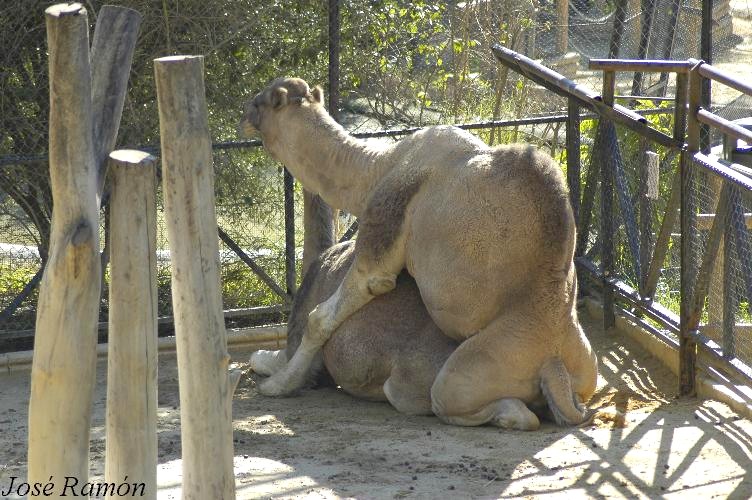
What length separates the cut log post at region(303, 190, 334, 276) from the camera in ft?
25.9

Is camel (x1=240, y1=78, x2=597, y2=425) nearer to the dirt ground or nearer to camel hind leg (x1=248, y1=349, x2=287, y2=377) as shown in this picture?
the dirt ground

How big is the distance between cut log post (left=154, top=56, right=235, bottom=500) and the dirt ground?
1.21m

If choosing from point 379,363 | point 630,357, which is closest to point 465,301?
point 379,363

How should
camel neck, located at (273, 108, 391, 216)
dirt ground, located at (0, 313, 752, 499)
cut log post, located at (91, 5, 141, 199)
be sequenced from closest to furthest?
cut log post, located at (91, 5, 141, 199)
dirt ground, located at (0, 313, 752, 499)
camel neck, located at (273, 108, 391, 216)

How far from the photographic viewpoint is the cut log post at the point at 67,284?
11.8 feet

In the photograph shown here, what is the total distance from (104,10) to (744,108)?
1043cm

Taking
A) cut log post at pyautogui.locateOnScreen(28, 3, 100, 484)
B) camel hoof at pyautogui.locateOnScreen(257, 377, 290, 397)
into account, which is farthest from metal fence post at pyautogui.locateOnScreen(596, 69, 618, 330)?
cut log post at pyautogui.locateOnScreen(28, 3, 100, 484)

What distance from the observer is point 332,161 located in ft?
23.3

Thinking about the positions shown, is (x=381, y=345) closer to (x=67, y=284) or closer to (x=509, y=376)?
(x=509, y=376)

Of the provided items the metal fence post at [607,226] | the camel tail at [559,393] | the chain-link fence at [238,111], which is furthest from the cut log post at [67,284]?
the metal fence post at [607,226]

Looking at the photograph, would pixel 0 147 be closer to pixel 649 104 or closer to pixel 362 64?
pixel 362 64

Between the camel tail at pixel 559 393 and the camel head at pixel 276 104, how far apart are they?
2.36 meters

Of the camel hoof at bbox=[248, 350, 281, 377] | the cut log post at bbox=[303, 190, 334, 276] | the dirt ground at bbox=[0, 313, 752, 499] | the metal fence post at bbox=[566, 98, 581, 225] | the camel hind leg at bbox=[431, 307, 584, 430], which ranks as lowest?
the camel hoof at bbox=[248, 350, 281, 377]

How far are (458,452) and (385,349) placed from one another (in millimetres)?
1067
